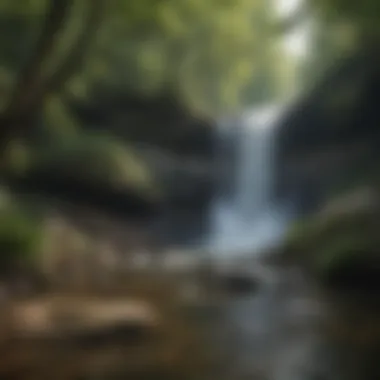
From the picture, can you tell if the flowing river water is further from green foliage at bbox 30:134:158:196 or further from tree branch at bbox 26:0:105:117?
tree branch at bbox 26:0:105:117

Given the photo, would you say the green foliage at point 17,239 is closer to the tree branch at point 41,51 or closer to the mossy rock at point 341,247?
the tree branch at point 41,51

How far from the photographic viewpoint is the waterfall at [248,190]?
1533mm

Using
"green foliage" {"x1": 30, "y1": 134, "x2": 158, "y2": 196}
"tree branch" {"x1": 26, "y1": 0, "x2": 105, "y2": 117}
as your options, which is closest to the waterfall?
"green foliage" {"x1": 30, "y1": 134, "x2": 158, "y2": 196}

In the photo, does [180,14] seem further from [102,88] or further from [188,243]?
[188,243]

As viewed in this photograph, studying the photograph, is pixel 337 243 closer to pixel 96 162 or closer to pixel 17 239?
pixel 96 162

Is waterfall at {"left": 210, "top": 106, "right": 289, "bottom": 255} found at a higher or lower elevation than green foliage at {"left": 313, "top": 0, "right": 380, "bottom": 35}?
lower

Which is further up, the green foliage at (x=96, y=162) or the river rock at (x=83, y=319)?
the green foliage at (x=96, y=162)

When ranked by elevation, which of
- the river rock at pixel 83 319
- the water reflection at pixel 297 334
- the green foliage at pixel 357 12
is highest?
the green foliage at pixel 357 12

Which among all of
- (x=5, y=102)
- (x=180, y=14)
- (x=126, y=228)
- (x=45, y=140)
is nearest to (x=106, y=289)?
(x=126, y=228)

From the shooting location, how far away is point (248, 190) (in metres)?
1.54

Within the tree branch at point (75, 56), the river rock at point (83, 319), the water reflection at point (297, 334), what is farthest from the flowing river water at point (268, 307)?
the tree branch at point (75, 56)

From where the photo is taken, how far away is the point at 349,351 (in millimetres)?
1502

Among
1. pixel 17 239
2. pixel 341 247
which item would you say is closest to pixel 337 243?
pixel 341 247

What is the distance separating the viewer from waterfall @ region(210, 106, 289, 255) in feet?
5.03
